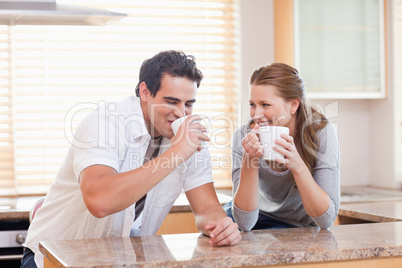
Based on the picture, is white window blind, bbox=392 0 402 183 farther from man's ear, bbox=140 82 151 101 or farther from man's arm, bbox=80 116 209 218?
man's arm, bbox=80 116 209 218

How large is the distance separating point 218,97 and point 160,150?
136cm

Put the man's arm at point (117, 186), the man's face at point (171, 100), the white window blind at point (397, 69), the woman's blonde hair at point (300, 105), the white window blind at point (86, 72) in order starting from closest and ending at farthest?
the man's arm at point (117, 186), the man's face at point (171, 100), the woman's blonde hair at point (300, 105), the white window blind at point (86, 72), the white window blind at point (397, 69)

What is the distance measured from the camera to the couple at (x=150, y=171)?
162cm

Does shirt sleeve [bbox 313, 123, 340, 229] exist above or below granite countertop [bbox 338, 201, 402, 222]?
above

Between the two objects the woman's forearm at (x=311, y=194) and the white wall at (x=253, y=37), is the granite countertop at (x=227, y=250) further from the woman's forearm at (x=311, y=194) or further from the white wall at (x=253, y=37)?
the white wall at (x=253, y=37)

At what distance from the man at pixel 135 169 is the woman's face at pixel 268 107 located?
0.80ft

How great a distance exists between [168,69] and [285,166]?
54cm

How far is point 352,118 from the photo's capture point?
3551 millimetres

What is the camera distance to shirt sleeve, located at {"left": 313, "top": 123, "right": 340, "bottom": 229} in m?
1.80

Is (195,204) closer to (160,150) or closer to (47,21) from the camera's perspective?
(160,150)

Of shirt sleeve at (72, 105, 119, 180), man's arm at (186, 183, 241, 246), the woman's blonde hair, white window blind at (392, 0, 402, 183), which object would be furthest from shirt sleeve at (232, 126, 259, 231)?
white window blind at (392, 0, 402, 183)

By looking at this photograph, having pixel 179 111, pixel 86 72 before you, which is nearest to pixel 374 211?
pixel 179 111

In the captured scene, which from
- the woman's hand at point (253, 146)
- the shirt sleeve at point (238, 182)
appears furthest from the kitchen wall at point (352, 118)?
the woman's hand at point (253, 146)

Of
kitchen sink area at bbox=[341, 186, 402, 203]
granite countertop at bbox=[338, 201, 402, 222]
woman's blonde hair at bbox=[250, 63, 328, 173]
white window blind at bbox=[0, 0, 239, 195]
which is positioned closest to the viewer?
woman's blonde hair at bbox=[250, 63, 328, 173]
